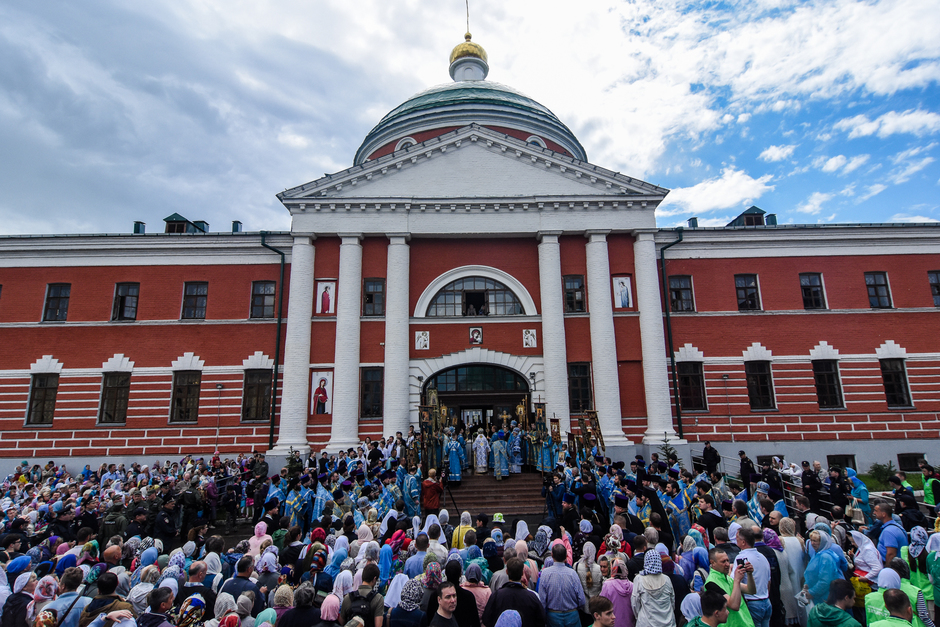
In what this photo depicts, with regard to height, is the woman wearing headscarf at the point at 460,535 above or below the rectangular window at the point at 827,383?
below

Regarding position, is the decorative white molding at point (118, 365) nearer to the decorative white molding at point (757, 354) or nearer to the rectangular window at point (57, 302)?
the rectangular window at point (57, 302)

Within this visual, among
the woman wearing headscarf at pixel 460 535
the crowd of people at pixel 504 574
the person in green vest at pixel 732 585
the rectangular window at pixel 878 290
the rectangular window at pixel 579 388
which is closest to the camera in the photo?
the person in green vest at pixel 732 585

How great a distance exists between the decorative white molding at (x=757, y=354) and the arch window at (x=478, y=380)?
937cm

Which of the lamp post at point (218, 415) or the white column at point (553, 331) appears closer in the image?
the white column at point (553, 331)

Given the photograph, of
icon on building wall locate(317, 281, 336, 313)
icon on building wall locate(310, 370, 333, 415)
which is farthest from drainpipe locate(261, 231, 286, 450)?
icon on building wall locate(317, 281, 336, 313)

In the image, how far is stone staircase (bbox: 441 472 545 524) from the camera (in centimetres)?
Result: 1556

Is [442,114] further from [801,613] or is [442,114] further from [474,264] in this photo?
[801,613]

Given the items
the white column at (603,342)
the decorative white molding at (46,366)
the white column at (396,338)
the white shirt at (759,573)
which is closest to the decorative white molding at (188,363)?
the decorative white molding at (46,366)

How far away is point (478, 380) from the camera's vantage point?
2144 cm

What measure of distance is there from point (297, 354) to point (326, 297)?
2.56 metres

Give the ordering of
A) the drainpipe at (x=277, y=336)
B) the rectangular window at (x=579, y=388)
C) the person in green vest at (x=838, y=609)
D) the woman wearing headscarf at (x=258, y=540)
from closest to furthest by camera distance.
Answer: the person in green vest at (x=838, y=609), the woman wearing headscarf at (x=258, y=540), the drainpipe at (x=277, y=336), the rectangular window at (x=579, y=388)

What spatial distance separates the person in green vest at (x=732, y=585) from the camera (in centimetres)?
493

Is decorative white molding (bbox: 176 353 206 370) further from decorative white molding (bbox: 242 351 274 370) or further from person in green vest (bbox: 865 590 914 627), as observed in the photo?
person in green vest (bbox: 865 590 914 627)

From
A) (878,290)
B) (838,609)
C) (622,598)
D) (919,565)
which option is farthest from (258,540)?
(878,290)
